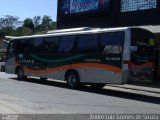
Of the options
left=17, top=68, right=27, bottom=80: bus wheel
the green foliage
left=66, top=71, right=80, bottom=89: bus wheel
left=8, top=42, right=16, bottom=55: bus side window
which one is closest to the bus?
left=66, top=71, right=80, bottom=89: bus wheel

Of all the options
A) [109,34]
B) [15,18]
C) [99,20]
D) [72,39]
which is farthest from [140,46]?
[15,18]

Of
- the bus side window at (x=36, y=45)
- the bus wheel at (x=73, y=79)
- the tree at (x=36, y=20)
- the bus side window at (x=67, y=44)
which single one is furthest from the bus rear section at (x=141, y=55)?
the tree at (x=36, y=20)

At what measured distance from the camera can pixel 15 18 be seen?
127500 mm

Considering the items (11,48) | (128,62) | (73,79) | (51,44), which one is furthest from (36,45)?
(128,62)

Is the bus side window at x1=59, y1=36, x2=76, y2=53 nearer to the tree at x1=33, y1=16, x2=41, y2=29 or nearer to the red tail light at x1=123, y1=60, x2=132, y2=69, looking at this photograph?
the red tail light at x1=123, y1=60, x2=132, y2=69

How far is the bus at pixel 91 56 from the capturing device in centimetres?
1817

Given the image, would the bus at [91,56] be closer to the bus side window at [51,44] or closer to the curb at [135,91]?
the bus side window at [51,44]

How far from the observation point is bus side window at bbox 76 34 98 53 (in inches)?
783

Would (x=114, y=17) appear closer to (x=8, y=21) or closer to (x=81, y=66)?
(x=81, y=66)

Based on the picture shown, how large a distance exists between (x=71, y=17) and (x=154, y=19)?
9.05 meters

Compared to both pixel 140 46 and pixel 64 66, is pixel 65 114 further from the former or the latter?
pixel 64 66

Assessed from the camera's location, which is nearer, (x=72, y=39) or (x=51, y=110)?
(x=51, y=110)

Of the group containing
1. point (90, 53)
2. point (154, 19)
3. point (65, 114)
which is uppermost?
point (154, 19)

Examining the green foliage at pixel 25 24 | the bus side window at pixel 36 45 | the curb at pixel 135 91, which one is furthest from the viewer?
the green foliage at pixel 25 24
